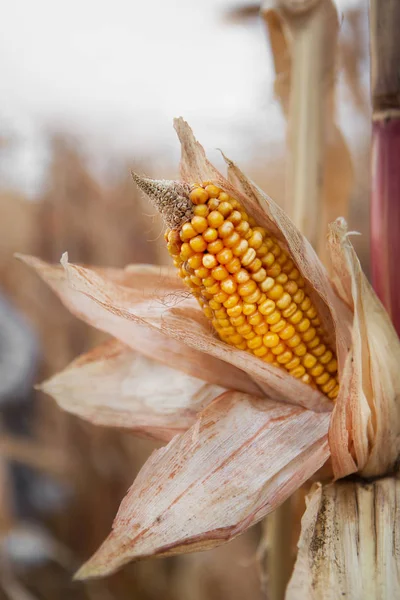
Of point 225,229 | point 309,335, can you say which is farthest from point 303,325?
point 225,229

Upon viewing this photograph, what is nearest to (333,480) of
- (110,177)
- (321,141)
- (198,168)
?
(198,168)

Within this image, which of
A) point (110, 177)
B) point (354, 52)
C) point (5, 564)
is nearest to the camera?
point (354, 52)

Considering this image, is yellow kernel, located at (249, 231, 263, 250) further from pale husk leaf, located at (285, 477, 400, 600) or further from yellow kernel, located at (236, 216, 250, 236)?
pale husk leaf, located at (285, 477, 400, 600)

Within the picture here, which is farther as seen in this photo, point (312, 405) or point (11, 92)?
point (11, 92)

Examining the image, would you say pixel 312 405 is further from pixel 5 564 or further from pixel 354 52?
pixel 5 564

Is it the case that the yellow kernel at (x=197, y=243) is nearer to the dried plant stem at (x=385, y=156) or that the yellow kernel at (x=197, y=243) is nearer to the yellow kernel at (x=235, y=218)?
the yellow kernel at (x=235, y=218)

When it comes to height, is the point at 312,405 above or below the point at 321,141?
below
